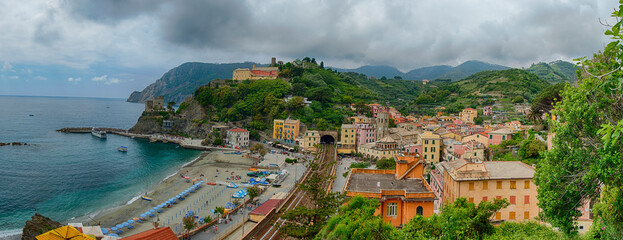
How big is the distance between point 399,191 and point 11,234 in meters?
27.2

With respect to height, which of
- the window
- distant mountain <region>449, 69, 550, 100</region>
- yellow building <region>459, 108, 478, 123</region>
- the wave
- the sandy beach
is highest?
distant mountain <region>449, 69, 550, 100</region>

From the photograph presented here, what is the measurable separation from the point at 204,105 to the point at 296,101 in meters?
27.1

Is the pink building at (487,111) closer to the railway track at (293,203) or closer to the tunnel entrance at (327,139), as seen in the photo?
the tunnel entrance at (327,139)

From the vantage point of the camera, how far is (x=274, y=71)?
94.2 metres

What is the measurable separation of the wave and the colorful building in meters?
23.6

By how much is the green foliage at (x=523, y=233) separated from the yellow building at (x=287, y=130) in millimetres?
50891

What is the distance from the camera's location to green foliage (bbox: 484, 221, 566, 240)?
31.8 ft

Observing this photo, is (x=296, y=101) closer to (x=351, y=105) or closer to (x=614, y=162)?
(x=351, y=105)

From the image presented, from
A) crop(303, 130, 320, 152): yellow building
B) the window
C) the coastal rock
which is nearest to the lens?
the window

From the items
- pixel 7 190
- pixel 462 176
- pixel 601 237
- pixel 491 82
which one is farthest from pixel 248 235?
pixel 491 82

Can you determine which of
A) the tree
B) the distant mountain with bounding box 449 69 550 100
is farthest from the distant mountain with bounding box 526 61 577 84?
the tree

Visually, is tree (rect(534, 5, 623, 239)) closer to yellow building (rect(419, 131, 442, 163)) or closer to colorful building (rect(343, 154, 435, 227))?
colorful building (rect(343, 154, 435, 227))

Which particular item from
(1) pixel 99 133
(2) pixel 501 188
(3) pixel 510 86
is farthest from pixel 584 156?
(3) pixel 510 86

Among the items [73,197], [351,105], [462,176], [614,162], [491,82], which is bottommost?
[73,197]
